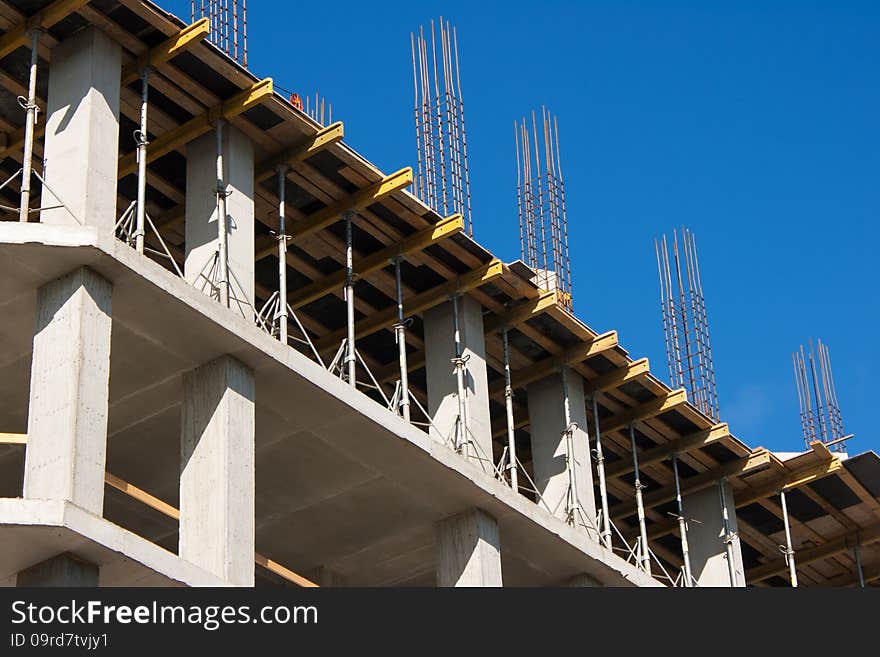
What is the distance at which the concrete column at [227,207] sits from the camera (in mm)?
27422

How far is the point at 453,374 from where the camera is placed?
3173 cm

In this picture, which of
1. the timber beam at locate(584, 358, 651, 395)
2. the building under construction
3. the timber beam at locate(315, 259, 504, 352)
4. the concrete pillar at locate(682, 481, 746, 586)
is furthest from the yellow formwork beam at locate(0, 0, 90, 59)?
the concrete pillar at locate(682, 481, 746, 586)

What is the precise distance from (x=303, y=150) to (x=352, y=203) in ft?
4.75

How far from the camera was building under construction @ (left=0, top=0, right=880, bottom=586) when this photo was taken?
24.4 m

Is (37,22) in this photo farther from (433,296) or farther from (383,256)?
(433,296)

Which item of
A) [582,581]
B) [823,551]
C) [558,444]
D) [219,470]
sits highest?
[823,551]

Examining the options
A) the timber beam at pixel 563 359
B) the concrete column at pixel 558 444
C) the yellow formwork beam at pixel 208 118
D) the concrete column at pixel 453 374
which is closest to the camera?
the yellow formwork beam at pixel 208 118

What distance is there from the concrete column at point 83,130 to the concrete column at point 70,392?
1176 millimetres

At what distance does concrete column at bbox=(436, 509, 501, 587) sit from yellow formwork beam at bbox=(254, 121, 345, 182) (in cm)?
Result: 625

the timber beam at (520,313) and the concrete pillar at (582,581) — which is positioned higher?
the timber beam at (520,313)

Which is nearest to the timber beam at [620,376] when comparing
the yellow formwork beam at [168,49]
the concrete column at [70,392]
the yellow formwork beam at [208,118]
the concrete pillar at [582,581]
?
the concrete pillar at [582,581]

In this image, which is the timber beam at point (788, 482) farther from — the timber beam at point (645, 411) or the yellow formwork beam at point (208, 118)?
the yellow formwork beam at point (208, 118)

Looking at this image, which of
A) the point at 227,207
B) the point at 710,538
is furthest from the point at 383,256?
the point at 710,538

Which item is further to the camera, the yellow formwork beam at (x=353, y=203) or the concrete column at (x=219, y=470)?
the yellow formwork beam at (x=353, y=203)
